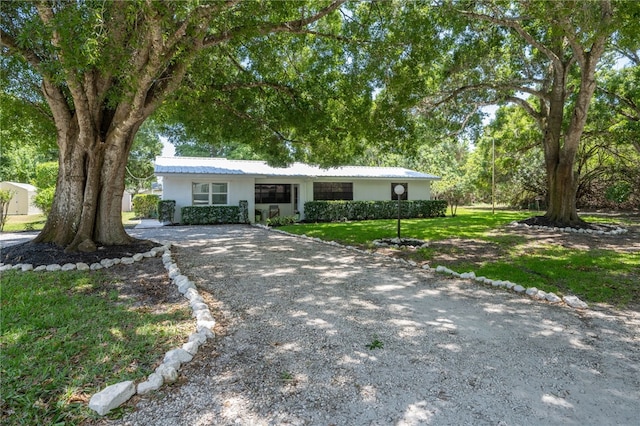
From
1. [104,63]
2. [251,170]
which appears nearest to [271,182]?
[251,170]

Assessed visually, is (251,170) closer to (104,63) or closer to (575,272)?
(104,63)

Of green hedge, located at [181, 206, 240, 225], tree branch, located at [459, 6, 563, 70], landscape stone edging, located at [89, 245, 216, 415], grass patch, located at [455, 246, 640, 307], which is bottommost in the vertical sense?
landscape stone edging, located at [89, 245, 216, 415]

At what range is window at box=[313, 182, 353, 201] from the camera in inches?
732

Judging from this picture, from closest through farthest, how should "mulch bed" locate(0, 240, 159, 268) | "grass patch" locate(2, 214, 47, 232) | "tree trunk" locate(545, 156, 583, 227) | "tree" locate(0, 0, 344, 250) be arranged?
"tree" locate(0, 0, 344, 250) < "mulch bed" locate(0, 240, 159, 268) < "tree trunk" locate(545, 156, 583, 227) < "grass patch" locate(2, 214, 47, 232)

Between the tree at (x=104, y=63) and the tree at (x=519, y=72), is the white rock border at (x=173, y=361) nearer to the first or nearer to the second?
the tree at (x=104, y=63)

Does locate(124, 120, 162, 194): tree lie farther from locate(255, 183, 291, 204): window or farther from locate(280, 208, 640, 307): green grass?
locate(280, 208, 640, 307): green grass

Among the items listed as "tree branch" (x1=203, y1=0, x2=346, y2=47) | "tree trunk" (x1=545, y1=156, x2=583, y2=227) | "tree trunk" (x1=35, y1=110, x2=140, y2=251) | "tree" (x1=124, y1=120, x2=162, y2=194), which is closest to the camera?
"tree branch" (x1=203, y1=0, x2=346, y2=47)

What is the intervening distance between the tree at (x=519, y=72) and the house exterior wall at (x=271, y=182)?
21.3ft

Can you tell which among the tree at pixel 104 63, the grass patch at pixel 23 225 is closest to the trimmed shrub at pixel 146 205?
the grass patch at pixel 23 225

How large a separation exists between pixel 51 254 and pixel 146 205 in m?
13.9

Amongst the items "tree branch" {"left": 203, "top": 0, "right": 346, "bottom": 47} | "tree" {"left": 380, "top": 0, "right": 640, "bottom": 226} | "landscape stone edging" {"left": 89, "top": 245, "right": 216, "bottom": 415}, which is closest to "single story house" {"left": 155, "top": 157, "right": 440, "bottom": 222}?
"tree" {"left": 380, "top": 0, "right": 640, "bottom": 226}

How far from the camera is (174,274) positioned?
547 centimetres

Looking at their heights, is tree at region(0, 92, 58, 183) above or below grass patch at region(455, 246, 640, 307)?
above

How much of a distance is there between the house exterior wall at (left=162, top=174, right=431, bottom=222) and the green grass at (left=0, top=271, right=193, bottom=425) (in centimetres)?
1085
